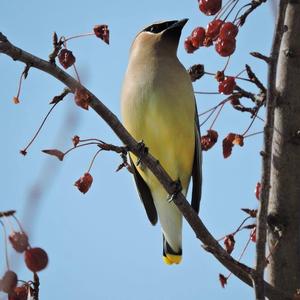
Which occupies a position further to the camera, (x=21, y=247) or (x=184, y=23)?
(x=184, y=23)

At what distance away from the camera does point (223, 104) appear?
12.8 ft

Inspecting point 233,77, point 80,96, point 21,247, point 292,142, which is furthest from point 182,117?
point 21,247

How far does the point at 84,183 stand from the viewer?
3578 millimetres

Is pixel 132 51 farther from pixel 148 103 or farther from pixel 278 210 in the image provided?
pixel 278 210

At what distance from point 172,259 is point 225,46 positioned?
1900 mm

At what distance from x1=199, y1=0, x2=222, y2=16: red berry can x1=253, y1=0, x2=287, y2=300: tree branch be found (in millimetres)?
1304

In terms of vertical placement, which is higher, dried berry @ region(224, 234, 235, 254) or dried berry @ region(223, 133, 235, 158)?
dried berry @ region(223, 133, 235, 158)

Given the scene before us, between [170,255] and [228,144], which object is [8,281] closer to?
[228,144]

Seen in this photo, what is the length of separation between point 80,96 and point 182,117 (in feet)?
5.61

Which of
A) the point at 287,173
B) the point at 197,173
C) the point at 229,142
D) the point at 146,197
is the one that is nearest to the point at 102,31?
the point at 229,142

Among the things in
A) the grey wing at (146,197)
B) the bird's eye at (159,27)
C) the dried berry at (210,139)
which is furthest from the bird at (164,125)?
the dried berry at (210,139)

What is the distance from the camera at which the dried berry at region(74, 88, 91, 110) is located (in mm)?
2918

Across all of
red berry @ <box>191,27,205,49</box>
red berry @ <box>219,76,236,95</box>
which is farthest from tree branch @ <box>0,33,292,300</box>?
red berry @ <box>191,27,205,49</box>

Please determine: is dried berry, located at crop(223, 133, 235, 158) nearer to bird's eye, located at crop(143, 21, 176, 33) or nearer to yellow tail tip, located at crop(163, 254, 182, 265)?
yellow tail tip, located at crop(163, 254, 182, 265)
